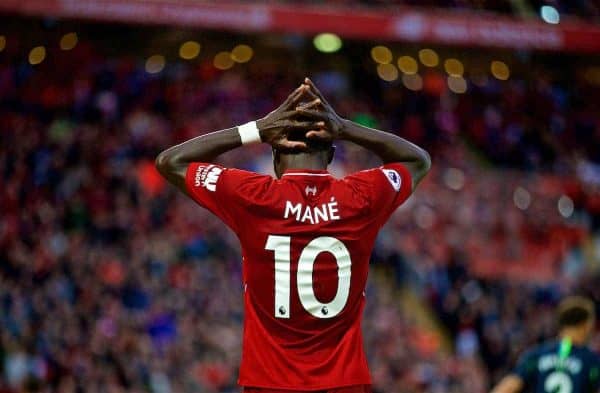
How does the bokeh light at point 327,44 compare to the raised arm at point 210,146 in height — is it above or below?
above

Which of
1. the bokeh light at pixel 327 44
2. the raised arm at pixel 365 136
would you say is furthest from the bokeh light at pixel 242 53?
the raised arm at pixel 365 136

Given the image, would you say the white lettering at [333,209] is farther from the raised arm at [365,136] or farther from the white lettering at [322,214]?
the raised arm at [365,136]

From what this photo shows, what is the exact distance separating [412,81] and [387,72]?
577 millimetres

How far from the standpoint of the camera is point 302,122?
149 inches

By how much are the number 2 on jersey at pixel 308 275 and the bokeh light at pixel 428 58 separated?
2035cm

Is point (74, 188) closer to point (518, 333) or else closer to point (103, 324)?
point (103, 324)

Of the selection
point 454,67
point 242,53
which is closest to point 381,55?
point 454,67

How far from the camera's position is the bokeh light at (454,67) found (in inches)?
944

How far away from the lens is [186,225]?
54.4 ft

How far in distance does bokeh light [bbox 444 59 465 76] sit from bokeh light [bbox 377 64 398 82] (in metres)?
1.30

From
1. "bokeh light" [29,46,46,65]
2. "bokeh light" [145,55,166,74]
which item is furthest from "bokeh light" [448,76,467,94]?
"bokeh light" [29,46,46,65]

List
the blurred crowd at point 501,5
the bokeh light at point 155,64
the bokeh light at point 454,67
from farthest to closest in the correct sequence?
1. the bokeh light at point 454,67
2. the bokeh light at point 155,64
3. the blurred crowd at point 501,5

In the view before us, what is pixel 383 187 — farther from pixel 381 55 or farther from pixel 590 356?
pixel 381 55

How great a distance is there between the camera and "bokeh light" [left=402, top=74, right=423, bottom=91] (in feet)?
74.7
